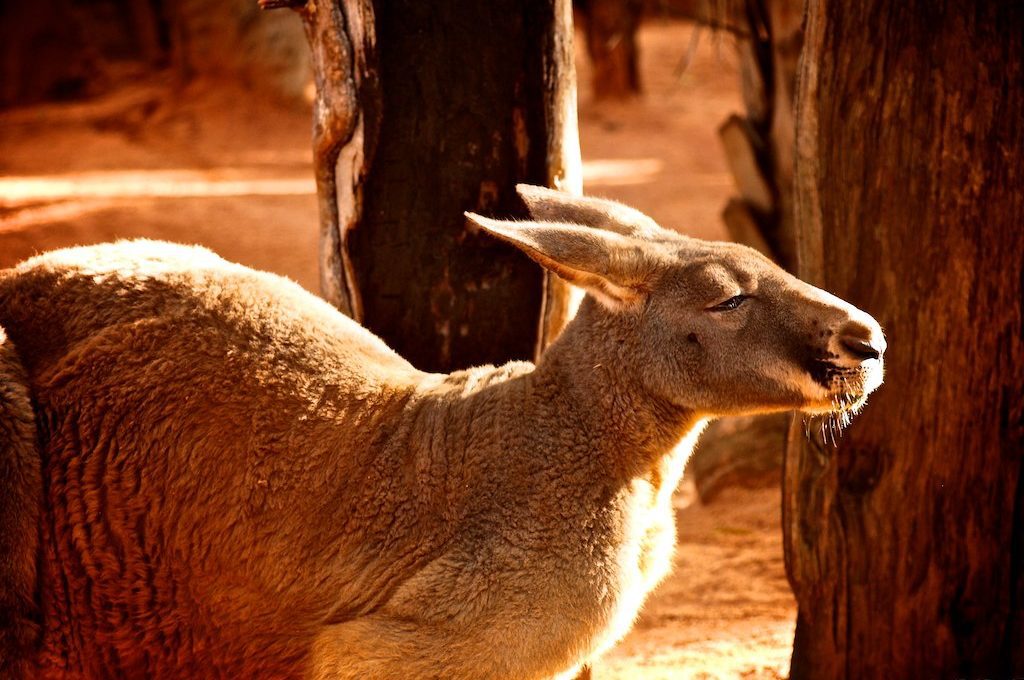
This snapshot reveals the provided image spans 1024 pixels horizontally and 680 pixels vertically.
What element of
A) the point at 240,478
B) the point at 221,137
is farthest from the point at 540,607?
the point at 221,137

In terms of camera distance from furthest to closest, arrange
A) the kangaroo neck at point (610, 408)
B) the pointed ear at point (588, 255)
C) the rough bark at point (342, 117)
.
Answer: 1. the rough bark at point (342, 117)
2. the kangaroo neck at point (610, 408)
3. the pointed ear at point (588, 255)

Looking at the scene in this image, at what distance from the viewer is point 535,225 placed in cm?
422

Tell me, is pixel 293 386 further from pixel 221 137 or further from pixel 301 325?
pixel 221 137

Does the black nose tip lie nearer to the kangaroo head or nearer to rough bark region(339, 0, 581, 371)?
the kangaroo head

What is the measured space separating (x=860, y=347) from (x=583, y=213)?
134cm

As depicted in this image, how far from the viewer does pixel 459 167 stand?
223 inches

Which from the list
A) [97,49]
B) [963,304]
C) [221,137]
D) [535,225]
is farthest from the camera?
[97,49]

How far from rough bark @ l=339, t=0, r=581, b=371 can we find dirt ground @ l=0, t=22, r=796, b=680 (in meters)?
2.06

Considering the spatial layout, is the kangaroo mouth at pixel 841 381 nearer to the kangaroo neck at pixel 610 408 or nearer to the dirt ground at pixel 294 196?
the kangaroo neck at pixel 610 408

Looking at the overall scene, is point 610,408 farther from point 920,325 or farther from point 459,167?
point 459,167

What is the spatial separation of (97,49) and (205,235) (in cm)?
831

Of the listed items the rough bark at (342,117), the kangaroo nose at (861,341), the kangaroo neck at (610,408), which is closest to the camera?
the kangaroo nose at (861,341)

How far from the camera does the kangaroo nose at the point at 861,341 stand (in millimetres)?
4285

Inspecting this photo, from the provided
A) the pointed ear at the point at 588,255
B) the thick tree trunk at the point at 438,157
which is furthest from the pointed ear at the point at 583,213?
the thick tree trunk at the point at 438,157
